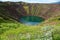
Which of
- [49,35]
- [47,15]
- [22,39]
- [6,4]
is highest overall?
[49,35]

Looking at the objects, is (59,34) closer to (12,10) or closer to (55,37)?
(55,37)

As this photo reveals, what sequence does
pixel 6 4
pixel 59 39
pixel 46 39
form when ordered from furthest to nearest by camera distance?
pixel 6 4
pixel 59 39
pixel 46 39

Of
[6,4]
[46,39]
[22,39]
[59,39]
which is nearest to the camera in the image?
[46,39]

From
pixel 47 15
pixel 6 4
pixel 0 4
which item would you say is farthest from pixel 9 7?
pixel 47 15

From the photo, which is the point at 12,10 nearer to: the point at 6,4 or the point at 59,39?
the point at 6,4

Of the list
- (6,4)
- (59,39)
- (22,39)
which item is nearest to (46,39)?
(59,39)

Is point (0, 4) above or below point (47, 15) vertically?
above

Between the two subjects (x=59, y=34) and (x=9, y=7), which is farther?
(x=9, y=7)

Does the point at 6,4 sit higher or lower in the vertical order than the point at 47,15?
higher

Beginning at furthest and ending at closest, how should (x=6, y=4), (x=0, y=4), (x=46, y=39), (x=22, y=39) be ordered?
(x=6, y=4)
(x=0, y=4)
(x=22, y=39)
(x=46, y=39)
